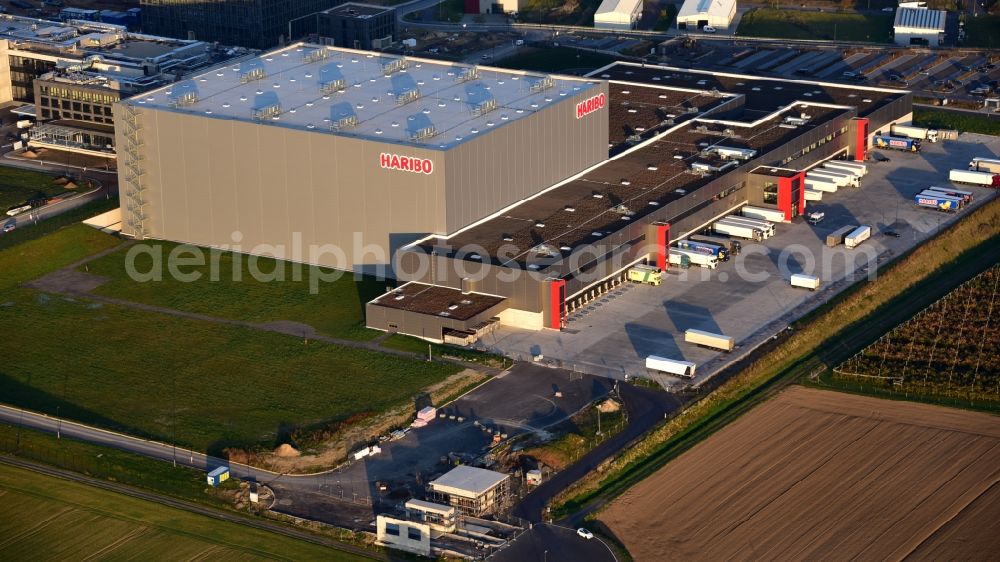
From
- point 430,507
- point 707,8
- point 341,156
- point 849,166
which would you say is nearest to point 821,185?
point 849,166

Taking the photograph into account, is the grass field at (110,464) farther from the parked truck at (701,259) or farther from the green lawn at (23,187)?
the parked truck at (701,259)

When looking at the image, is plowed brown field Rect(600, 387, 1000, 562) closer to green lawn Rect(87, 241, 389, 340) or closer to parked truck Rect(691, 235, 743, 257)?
parked truck Rect(691, 235, 743, 257)

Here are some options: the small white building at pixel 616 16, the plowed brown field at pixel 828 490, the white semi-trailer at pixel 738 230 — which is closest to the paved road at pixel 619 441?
the plowed brown field at pixel 828 490

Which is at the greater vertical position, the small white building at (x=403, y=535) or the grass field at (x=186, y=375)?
the grass field at (x=186, y=375)

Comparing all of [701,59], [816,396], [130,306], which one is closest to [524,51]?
[701,59]

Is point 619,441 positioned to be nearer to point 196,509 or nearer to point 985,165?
point 196,509

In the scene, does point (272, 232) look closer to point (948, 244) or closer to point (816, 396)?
point (816, 396)
